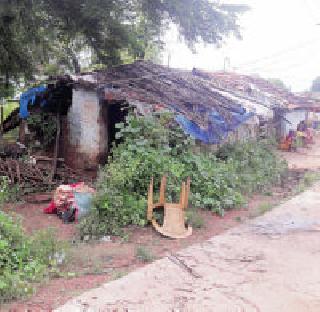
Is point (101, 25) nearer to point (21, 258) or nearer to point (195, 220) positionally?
point (195, 220)

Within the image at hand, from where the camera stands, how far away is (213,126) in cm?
1092

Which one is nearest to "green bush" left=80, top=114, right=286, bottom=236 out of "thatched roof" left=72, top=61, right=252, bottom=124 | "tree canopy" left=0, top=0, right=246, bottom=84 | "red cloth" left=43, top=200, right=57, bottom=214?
"thatched roof" left=72, top=61, right=252, bottom=124

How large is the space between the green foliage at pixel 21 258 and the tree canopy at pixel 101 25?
202 inches

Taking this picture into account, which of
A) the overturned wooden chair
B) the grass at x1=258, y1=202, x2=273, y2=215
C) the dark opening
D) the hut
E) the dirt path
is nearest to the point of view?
the overturned wooden chair

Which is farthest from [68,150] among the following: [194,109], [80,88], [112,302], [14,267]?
[112,302]

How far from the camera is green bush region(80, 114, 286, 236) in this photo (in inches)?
292

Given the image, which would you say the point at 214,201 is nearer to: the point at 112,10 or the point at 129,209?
the point at 129,209

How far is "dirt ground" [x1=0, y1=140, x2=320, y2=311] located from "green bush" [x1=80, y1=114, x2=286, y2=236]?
1.06 ft

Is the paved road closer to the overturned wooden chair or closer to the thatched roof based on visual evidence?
the overturned wooden chair

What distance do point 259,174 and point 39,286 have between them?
26.0 ft

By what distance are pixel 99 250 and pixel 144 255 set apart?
2.47ft

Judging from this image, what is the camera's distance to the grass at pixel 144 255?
6.09 metres

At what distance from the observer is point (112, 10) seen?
9.78 meters

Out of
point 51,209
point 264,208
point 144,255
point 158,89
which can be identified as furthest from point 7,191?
point 264,208
